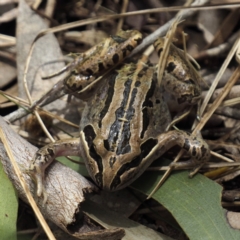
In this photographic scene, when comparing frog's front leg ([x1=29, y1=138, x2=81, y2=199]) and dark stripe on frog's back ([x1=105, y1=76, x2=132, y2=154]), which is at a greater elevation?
dark stripe on frog's back ([x1=105, y1=76, x2=132, y2=154])

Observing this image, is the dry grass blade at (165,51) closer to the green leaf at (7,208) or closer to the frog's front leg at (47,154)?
the frog's front leg at (47,154)

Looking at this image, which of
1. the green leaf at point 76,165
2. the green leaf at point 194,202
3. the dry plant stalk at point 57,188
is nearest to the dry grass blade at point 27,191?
the dry plant stalk at point 57,188

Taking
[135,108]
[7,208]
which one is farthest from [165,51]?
[7,208]

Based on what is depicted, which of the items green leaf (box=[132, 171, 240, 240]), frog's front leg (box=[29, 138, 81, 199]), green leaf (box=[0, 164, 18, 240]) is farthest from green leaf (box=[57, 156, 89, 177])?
green leaf (box=[0, 164, 18, 240])

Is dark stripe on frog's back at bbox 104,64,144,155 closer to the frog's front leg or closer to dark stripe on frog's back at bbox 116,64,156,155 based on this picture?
dark stripe on frog's back at bbox 116,64,156,155


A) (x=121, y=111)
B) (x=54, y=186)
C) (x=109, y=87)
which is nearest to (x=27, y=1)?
Answer: (x=109, y=87)

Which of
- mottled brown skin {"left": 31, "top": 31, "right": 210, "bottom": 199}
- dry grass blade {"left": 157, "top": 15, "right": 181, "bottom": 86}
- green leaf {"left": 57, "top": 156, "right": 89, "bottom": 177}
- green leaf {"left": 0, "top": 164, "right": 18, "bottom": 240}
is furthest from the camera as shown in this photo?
dry grass blade {"left": 157, "top": 15, "right": 181, "bottom": 86}

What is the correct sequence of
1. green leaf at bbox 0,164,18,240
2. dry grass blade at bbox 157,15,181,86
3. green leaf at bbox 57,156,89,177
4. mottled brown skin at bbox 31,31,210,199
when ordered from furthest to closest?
dry grass blade at bbox 157,15,181,86 < green leaf at bbox 57,156,89,177 < mottled brown skin at bbox 31,31,210,199 < green leaf at bbox 0,164,18,240
